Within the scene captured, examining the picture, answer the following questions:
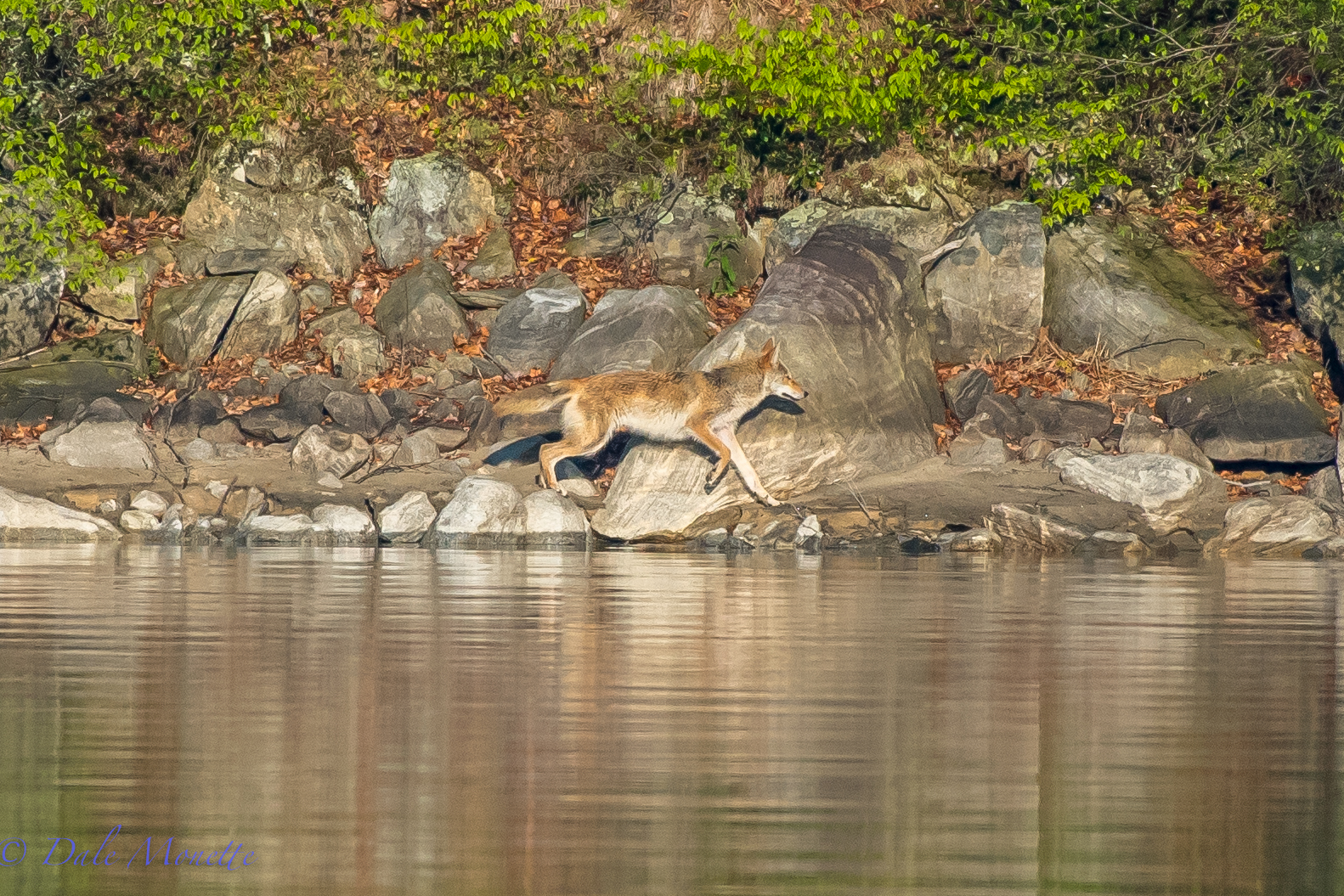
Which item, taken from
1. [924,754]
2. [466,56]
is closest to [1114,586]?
[924,754]

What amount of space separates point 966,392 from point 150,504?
32.2 feet

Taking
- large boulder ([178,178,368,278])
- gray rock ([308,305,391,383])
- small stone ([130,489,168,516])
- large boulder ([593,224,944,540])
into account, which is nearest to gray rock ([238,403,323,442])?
gray rock ([308,305,391,383])

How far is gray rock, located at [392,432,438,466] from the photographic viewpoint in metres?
19.3

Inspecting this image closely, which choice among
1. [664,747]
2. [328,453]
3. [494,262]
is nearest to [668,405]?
[328,453]

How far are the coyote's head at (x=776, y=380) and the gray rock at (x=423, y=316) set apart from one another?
6043 mm

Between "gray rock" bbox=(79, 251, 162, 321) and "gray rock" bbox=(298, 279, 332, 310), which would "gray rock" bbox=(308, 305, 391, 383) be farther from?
"gray rock" bbox=(79, 251, 162, 321)

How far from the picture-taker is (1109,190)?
969 inches

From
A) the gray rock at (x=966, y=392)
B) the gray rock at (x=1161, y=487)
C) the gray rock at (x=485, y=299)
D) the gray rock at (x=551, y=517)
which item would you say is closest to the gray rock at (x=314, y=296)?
the gray rock at (x=485, y=299)

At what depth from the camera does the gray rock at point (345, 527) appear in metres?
17.4

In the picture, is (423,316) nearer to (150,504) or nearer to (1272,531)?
(150,504)

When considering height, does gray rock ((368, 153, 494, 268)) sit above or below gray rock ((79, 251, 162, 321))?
above

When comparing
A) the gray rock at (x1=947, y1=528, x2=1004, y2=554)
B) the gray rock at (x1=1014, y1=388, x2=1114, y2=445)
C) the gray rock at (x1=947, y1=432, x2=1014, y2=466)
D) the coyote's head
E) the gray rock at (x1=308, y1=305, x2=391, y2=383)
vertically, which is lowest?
the gray rock at (x1=947, y1=528, x2=1004, y2=554)

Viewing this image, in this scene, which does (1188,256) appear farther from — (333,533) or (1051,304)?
(333,533)

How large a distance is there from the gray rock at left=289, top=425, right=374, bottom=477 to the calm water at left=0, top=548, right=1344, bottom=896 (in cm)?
838
